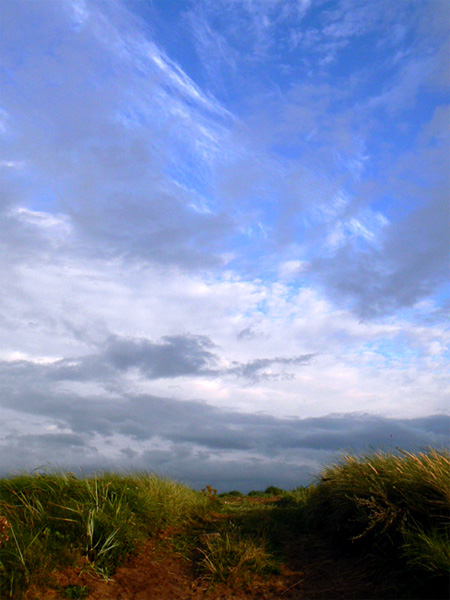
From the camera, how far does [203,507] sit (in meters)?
9.21

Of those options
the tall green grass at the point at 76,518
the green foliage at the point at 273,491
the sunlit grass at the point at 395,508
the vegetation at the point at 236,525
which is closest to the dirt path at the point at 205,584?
the vegetation at the point at 236,525

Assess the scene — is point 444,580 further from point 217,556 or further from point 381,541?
point 217,556

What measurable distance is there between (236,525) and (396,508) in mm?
2951

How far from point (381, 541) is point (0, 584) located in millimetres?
4896

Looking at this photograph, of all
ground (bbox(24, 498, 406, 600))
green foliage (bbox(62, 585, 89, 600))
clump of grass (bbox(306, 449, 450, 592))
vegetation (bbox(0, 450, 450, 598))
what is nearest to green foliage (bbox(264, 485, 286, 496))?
vegetation (bbox(0, 450, 450, 598))

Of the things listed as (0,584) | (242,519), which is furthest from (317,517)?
(0,584)

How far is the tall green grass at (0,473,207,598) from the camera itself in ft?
18.8

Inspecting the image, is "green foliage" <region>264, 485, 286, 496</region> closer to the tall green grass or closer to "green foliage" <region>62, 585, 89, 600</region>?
the tall green grass

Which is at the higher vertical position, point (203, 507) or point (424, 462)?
point (424, 462)

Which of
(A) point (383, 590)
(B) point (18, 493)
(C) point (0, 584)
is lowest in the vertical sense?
(A) point (383, 590)

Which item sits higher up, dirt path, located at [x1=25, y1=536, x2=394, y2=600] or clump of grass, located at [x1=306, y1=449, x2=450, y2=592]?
clump of grass, located at [x1=306, y1=449, x2=450, y2=592]

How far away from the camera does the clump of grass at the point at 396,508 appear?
5.65 meters

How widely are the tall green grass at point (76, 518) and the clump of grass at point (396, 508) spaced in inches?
109

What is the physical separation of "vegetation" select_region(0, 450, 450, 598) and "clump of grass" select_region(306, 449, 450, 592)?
2 centimetres
